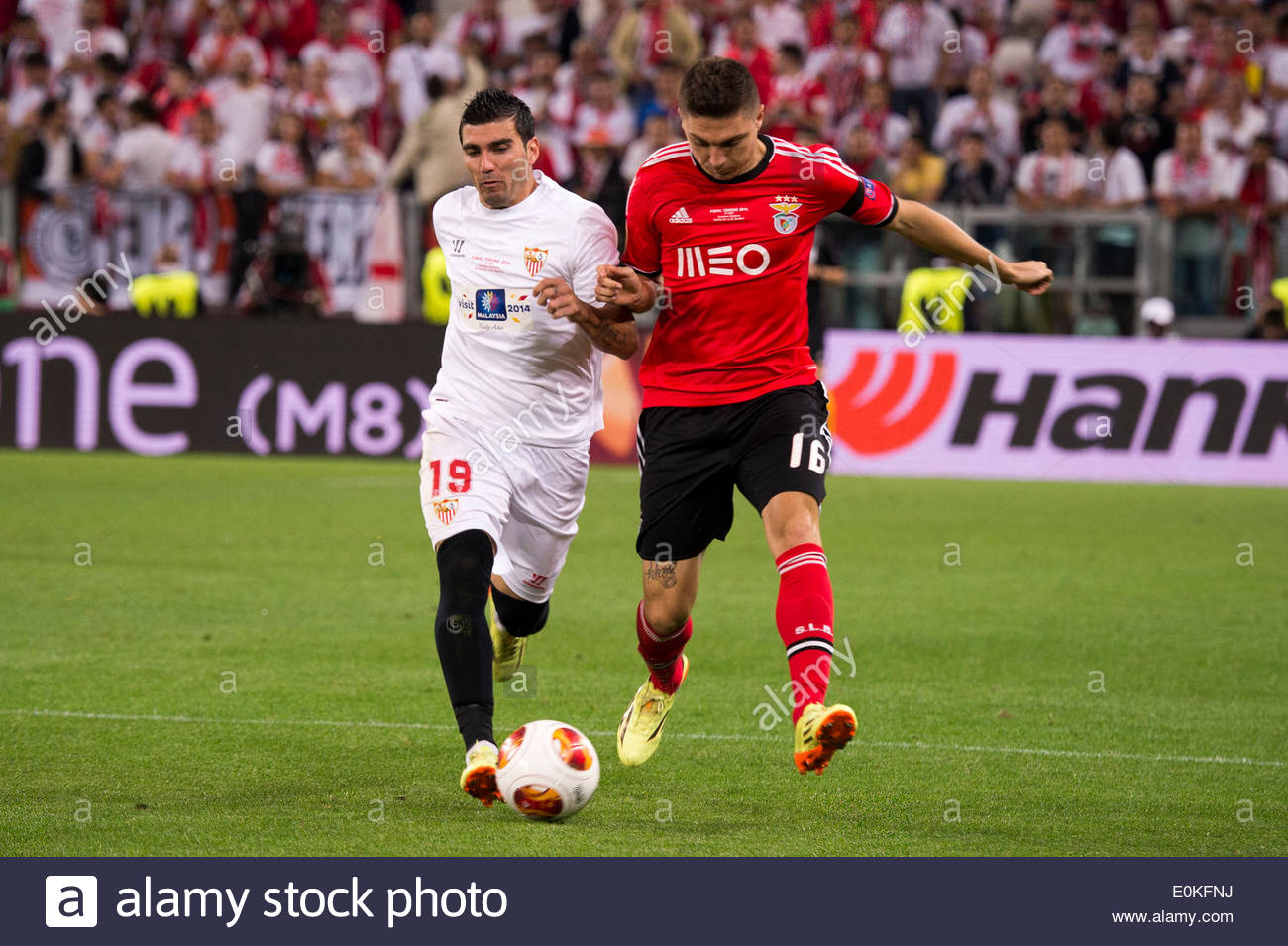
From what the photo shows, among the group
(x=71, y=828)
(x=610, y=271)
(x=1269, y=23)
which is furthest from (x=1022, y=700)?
(x=1269, y=23)

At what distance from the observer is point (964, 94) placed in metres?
18.8

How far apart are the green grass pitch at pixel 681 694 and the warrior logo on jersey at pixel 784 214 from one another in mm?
1816

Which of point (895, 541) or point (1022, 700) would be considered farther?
point (895, 541)

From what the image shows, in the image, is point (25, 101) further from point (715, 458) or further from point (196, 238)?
point (715, 458)

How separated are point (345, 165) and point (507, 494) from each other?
13.0m

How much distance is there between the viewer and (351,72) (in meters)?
19.9

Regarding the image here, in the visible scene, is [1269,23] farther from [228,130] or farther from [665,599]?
[665,599]

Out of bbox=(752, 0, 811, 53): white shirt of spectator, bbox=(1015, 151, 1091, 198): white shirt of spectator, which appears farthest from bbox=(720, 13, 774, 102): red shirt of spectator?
bbox=(1015, 151, 1091, 198): white shirt of spectator

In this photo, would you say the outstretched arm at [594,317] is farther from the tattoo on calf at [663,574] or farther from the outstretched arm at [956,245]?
the outstretched arm at [956,245]

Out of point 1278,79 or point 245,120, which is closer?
point 1278,79

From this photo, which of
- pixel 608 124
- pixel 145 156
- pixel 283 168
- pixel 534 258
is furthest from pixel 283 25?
pixel 534 258

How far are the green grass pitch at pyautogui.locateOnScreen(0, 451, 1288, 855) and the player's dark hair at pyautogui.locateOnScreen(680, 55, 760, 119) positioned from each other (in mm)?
2146

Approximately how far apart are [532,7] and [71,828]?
660 inches

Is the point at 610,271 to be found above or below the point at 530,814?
above
